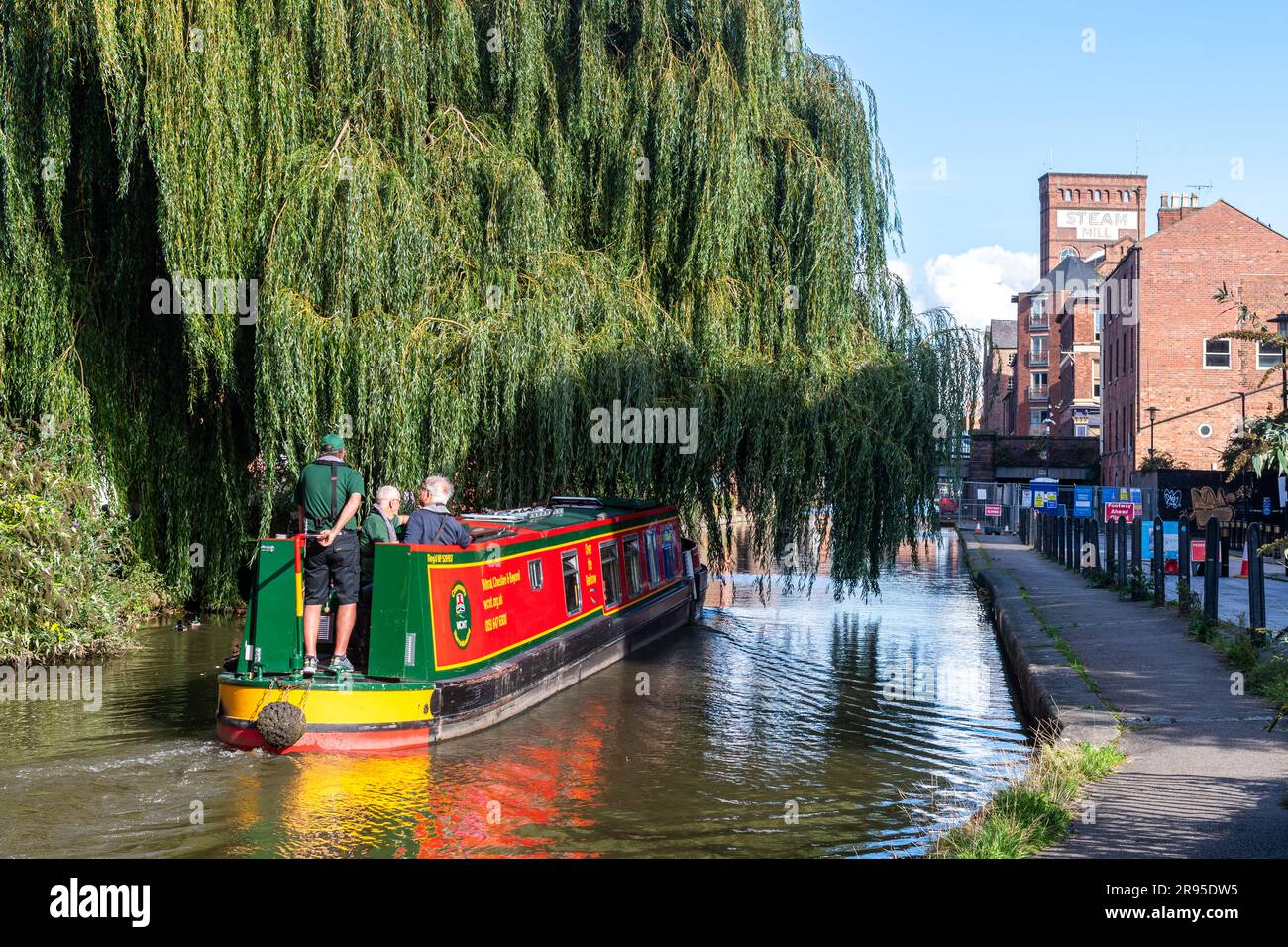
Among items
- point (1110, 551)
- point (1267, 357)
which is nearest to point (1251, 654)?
point (1110, 551)

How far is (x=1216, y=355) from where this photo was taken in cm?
4094

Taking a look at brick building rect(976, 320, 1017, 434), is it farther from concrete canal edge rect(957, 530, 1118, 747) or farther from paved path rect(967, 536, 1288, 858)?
paved path rect(967, 536, 1288, 858)

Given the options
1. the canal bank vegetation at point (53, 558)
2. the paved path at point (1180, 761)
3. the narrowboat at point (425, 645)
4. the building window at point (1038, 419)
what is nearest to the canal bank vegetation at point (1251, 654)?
the paved path at point (1180, 761)

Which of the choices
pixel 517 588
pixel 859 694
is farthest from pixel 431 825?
Result: pixel 859 694

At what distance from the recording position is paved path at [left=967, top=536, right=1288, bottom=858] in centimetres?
567

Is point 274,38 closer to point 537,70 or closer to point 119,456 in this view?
point 537,70

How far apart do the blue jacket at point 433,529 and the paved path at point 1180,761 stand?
504 cm

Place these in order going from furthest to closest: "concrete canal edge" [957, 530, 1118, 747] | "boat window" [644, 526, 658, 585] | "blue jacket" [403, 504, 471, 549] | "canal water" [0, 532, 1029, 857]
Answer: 1. "boat window" [644, 526, 658, 585]
2. "blue jacket" [403, 504, 471, 549]
3. "concrete canal edge" [957, 530, 1118, 747]
4. "canal water" [0, 532, 1029, 857]

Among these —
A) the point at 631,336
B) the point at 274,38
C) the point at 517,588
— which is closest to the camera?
the point at 517,588

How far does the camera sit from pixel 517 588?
1106 cm

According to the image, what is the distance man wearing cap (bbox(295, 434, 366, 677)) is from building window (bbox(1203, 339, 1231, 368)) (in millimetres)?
37492

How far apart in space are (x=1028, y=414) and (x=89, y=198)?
7100 cm

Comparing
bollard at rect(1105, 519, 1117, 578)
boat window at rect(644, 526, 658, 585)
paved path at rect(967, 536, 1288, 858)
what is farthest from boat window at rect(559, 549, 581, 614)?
bollard at rect(1105, 519, 1117, 578)
